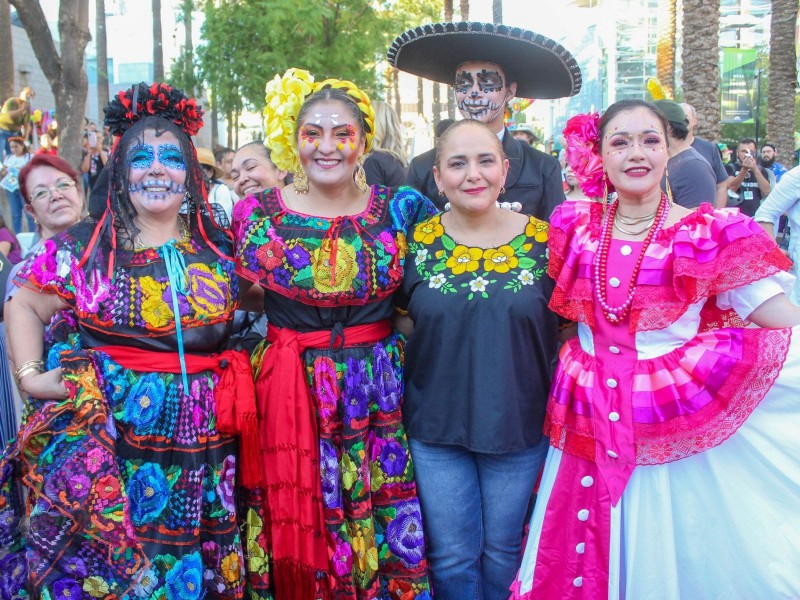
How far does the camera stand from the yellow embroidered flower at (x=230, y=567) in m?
2.94

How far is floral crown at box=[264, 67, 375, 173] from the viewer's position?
3207 mm

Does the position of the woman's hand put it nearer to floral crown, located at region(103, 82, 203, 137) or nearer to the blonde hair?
floral crown, located at region(103, 82, 203, 137)

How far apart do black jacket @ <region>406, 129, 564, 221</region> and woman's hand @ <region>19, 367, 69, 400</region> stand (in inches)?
72.9

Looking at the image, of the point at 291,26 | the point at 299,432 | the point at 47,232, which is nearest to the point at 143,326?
the point at 299,432

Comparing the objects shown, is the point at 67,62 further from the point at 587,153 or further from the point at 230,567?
the point at 587,153

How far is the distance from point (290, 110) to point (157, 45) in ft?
55.3

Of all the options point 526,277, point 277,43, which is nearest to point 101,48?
point 277,43

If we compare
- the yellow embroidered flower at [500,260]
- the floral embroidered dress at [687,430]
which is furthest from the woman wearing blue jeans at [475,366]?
the floral embroidered dress at [687,430]

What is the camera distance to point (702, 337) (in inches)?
103

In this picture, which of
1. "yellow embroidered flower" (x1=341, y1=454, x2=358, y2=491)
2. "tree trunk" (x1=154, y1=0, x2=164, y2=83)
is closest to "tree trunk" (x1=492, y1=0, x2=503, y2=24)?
"tree trunk" (x1=154, y1=0, x2=164, y2=83)

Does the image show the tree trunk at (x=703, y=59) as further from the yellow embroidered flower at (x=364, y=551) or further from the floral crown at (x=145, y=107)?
the yellow embroidered flower at (x=364, y=551)

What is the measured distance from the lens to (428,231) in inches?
122

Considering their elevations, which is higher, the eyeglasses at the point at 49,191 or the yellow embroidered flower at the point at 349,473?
the eyeglasses at the point at 49,191

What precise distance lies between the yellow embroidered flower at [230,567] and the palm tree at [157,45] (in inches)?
646
